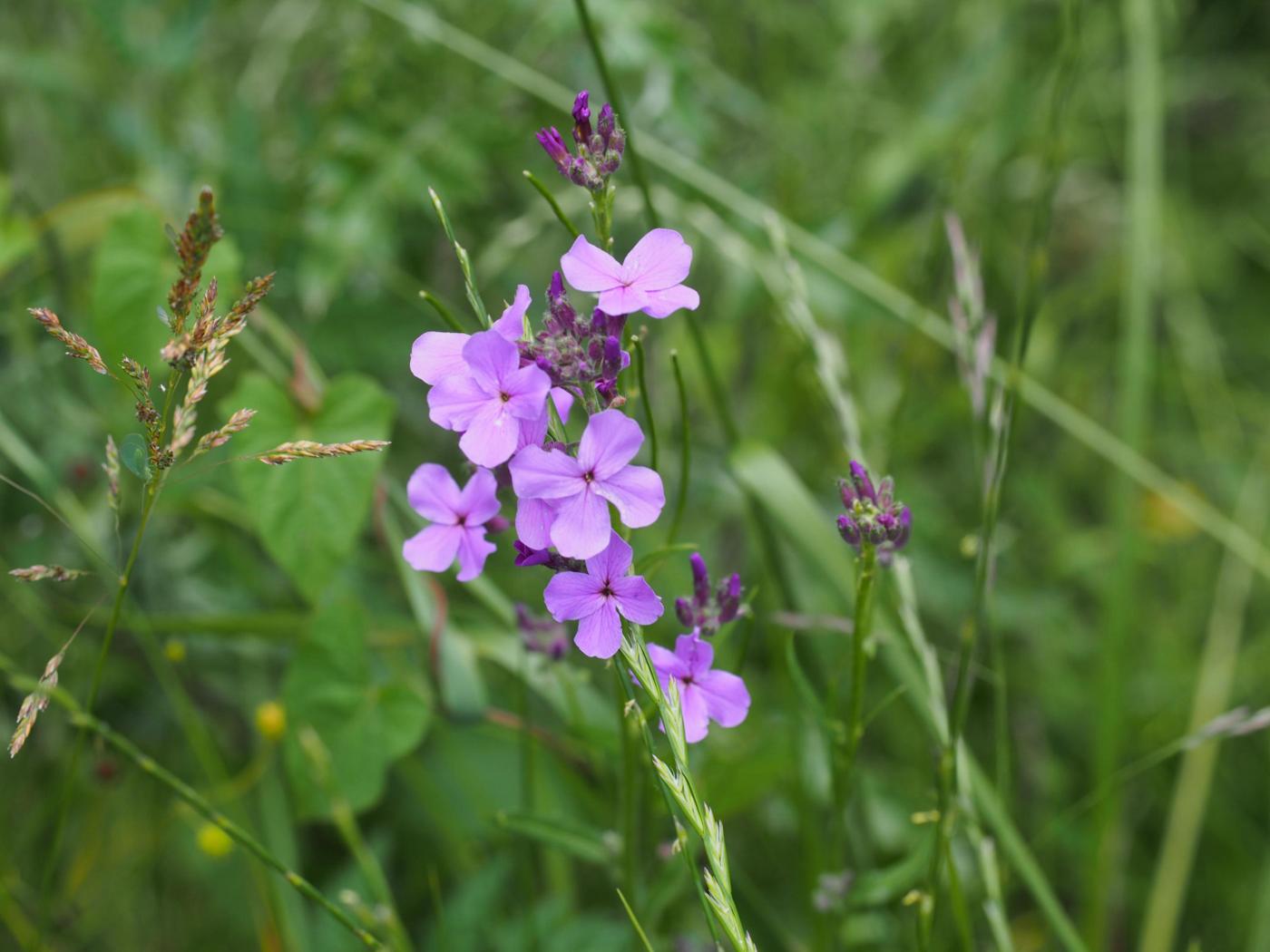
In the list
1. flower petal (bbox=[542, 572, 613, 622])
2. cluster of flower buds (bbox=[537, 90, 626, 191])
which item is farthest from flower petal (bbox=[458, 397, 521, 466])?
cluster of flower buds (bbox=[537, 90, 626, 191])

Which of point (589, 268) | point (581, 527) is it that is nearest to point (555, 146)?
point (589, 268)

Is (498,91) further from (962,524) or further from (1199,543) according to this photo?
(1199,543)

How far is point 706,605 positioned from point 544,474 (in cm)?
28

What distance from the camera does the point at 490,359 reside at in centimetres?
83

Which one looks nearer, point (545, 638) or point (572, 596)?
point (572, 596)

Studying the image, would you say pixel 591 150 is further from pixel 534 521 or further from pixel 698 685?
pixel 698 685

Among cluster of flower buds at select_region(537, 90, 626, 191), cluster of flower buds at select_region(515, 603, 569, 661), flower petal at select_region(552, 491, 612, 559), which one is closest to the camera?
flower petal at select_region(552, 491, 612, 559)

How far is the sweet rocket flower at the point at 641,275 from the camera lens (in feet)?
2.80

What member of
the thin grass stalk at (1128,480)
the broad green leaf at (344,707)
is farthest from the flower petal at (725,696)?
the thin grass stalk at (1128,480)

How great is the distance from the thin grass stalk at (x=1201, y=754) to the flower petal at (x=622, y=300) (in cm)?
143

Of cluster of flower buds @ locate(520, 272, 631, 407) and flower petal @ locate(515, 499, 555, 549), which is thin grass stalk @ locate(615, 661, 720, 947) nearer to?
flower petal @ locate(515, 499, 555, 549)

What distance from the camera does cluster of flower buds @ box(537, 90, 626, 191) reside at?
0.90 m

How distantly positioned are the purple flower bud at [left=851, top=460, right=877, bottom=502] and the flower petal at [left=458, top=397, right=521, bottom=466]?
0.32 meters

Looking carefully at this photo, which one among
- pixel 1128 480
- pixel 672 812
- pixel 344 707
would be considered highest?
pixel 1128 480
